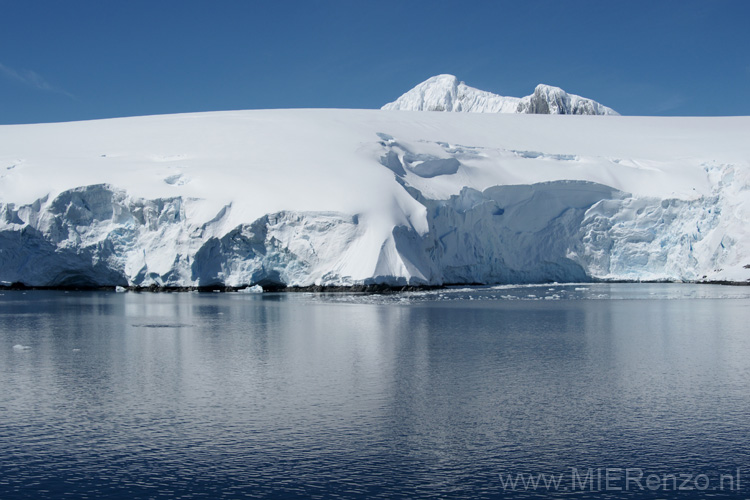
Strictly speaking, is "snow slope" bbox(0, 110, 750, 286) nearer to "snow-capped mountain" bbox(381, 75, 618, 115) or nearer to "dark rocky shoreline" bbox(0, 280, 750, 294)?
"dark rocky shoreline" bbox(0, 280, 750, 294)

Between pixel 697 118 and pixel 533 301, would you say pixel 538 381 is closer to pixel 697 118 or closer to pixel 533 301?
pixel 533 301

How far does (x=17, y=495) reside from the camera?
169 inches

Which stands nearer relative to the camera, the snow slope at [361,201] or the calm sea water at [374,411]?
the calm sea water at [374,411]

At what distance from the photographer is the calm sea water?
4.55 m

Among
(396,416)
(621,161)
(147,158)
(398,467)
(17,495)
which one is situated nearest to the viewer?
(17,495)

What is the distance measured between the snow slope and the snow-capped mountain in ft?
98.3

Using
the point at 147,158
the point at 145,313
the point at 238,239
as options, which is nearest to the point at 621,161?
the point at 238,239

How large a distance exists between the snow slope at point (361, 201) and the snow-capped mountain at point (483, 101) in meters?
30.0

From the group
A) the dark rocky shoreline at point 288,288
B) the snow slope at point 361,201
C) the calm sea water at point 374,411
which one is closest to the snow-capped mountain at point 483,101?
the snow slope at point 361,201

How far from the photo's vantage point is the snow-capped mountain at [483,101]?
66.3 m

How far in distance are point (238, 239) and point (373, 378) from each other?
53.4ft

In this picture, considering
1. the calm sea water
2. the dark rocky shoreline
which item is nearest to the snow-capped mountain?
the dark rocky shoreline

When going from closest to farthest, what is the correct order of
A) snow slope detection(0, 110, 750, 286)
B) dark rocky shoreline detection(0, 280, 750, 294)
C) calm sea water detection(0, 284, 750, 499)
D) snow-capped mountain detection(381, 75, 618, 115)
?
calm sea water detection(0, 284, 750, 499) → dark rocky shoreline detection(0, 280, 750, 294) → snow slope detection(0, 110, 750, 286) → snow-capped mountain detection(381, 75, 618, 115)

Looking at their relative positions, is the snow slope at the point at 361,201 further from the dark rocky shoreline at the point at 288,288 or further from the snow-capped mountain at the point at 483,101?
the snow-capped mountain at the point at 483,101
